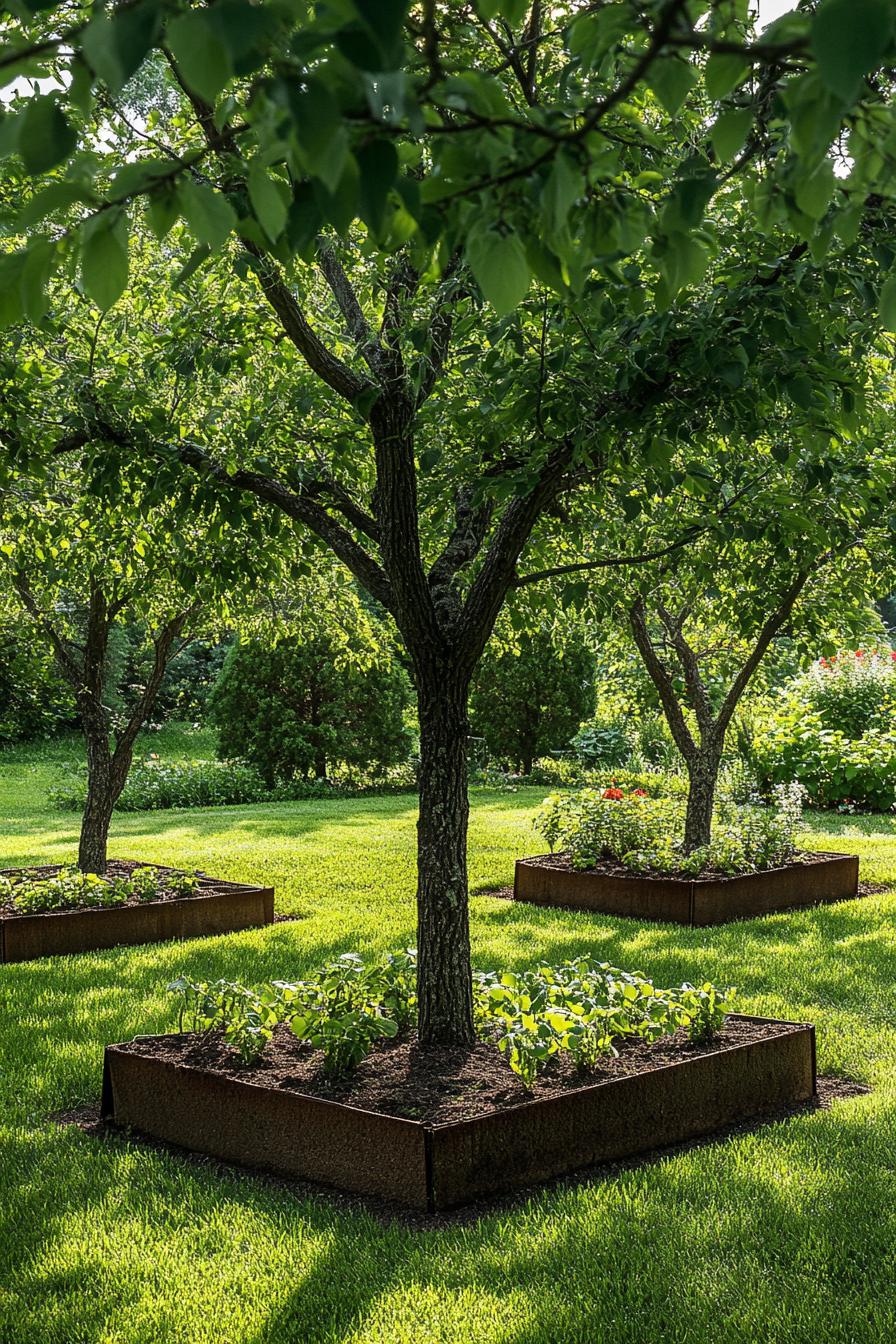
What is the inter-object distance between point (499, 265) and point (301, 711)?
16.9 m

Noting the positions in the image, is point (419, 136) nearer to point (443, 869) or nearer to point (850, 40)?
point (850, 40)

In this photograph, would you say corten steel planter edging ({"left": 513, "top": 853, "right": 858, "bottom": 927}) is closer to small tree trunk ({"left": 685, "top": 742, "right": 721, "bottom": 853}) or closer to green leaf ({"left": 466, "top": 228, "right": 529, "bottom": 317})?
small tree trunk ({"left": 685, "top": 742, "right": 721, "bottom": 853})

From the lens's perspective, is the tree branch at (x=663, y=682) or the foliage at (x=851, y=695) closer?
the tree branch at (x=663, y=682)

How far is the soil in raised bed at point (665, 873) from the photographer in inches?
356

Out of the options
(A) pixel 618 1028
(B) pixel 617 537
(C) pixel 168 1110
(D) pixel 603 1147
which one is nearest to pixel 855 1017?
(A) pixel 618 1028

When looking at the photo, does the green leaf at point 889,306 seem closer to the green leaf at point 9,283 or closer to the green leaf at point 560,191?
the green leaf at point 560,191

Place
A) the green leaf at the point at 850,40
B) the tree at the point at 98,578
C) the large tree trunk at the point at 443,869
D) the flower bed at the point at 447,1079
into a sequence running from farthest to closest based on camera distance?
the tree at the point at 98,578 → the large tree trunk at the point at 443,869 → the flower bed at the point at 447,1079 → the green leaf at the point at 850,40

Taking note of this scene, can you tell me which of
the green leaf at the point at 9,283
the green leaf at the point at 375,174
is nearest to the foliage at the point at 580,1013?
the green leaf at the point at 9,283

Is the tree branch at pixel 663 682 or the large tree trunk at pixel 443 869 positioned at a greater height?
the tree branch at pixel 663 682

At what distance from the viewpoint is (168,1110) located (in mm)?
4629

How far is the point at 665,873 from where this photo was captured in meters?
9.23

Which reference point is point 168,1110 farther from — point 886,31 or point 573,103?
point 886,31

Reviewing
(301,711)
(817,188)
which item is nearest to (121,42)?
(817,188)

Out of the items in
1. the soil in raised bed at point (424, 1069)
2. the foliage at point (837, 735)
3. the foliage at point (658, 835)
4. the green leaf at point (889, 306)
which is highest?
the green leaf at point (889, 306)
